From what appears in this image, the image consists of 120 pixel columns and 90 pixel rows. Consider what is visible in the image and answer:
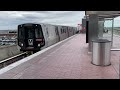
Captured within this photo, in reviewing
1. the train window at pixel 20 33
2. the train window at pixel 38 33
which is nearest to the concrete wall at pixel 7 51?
the train window at pixel 20 33

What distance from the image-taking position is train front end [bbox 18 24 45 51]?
506 inches

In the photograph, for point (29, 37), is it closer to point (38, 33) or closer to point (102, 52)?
point (38, 33)

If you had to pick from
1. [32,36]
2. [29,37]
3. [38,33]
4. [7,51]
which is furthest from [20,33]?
[7,51]

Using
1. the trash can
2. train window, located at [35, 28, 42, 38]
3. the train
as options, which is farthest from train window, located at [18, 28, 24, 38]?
the trash can

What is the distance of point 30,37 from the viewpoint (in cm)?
1316

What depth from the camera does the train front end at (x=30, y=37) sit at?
12.9 m

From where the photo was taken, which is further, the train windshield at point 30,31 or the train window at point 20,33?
the train window at point 20,33

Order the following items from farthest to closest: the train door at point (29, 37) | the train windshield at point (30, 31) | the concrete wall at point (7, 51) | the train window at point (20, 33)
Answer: the train window at point (20, 33)
the train door at point (29, 37)
the train windshield at point (30, 31)
the concrete wall at point (7, 51)

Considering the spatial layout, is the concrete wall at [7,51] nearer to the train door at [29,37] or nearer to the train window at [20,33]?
the train window at [20,33]
